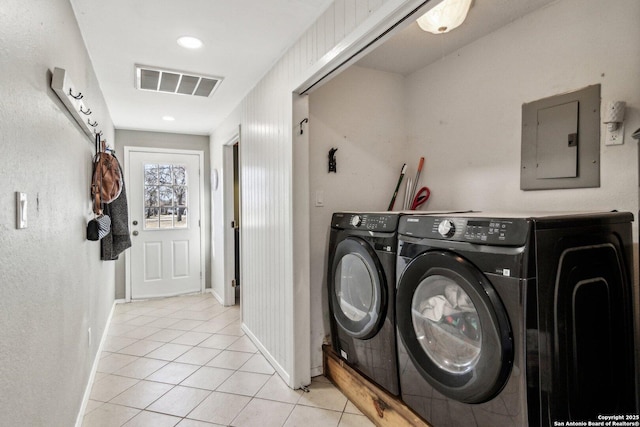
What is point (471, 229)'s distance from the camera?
1.42 meters

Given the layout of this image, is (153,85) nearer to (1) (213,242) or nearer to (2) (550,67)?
(1) (213,242)

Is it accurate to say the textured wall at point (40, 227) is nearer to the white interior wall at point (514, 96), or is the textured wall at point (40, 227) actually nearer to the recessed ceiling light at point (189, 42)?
the recessed ceiling light at point (189, 42)

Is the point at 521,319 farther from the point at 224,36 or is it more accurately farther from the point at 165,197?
the point at 165,197

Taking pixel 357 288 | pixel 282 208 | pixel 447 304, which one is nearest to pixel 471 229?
pixel 447 304

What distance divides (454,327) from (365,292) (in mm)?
691

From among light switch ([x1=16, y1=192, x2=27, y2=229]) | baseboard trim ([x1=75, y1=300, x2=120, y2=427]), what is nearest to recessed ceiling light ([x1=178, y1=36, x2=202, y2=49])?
light switch ([x1=16, y1=192, x2=27, y2=229])

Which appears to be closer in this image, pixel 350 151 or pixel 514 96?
pixel 514 96

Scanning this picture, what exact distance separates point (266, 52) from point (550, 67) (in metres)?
1.81

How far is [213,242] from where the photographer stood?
16.1 feet

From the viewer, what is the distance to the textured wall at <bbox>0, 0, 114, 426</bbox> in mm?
1021

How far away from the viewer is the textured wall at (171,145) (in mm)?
4617

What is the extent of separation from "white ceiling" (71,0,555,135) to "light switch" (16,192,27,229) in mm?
1321

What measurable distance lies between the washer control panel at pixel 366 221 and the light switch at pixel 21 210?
1.57m

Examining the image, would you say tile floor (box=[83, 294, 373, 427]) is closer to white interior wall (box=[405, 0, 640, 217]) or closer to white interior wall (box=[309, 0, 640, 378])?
white interior wall (box=[309, 0, 640, 378])
